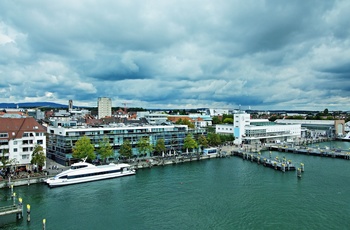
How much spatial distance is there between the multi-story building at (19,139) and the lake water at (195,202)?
6.51 m

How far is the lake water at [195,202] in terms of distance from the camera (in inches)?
989

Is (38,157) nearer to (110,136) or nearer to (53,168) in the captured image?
(53,168)

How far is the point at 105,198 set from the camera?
103 ft

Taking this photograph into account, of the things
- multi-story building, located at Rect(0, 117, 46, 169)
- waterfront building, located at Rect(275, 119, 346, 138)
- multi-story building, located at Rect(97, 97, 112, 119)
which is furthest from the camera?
multi-story building, located at Rect(97, 97, 112, 119)

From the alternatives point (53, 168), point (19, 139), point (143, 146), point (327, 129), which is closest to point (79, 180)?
point (53, 168)

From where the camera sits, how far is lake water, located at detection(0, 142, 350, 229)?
2512 cm

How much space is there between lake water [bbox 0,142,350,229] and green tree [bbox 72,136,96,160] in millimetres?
6530

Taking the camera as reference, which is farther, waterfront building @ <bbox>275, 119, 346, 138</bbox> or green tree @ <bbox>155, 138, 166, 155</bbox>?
waterfront building @ <bbox>275, 119, 346, 138</bbox>

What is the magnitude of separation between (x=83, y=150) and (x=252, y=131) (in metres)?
52.7

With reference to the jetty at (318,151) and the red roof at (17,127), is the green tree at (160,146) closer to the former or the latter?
the red roof at (17,127)

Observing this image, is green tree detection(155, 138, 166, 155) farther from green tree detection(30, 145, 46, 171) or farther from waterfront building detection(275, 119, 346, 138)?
waterfront building detection(275, 119, 346, 138)

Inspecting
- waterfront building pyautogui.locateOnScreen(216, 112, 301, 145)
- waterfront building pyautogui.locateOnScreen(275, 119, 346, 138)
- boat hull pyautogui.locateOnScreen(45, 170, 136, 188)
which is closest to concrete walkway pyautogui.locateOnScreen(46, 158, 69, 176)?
boat hull pyautogui.locateOnScreen(45, 170, 136, 188)

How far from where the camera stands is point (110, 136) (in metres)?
48.8

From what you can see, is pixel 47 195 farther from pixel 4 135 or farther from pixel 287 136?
pixel 287 136
